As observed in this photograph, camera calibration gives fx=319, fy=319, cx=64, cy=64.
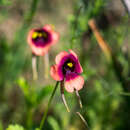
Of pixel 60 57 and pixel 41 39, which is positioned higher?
→ pixel 41 39

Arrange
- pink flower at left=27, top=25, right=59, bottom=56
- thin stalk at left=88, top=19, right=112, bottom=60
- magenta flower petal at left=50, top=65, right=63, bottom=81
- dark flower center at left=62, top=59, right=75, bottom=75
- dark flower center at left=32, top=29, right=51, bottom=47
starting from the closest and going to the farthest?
magenta flower petal at left=50, top=65, right=63, bottom=81 < dark flower center at left=62, top=59, right=75, bottom=75 < pink flower at left=27, top=25, right=59, bottom=56 < dark flower center at left=32, top=29, right=51, bottom=47 < thin stalk at left=88, top=19, right=112, bottom=60

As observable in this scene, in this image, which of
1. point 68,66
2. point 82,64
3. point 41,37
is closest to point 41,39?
point 41,37

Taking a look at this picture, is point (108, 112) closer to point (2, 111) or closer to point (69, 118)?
point (69, 118)

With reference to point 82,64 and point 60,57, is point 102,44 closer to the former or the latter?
point 82,64

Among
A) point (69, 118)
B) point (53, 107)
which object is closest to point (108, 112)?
point (69, 118)

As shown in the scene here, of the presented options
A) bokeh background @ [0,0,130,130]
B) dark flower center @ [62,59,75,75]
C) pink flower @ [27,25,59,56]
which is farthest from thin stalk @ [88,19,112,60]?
dark flower center @ [62,59,75,75]

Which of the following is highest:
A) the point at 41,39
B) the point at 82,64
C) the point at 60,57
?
the point at 41,39

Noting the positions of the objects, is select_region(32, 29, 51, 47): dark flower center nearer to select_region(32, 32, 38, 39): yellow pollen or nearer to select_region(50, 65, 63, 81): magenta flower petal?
select_region(32, 32, 38, 39): yellow pollen
